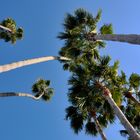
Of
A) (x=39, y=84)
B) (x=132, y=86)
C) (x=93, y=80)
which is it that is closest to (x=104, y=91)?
(x=93, y=80)

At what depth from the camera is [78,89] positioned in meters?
22.7

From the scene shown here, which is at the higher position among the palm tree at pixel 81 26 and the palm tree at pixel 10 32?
the palm tree at pixel 10 32

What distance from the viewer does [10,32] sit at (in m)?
36.7

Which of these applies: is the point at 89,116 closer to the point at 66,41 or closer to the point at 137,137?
the point at 66,41

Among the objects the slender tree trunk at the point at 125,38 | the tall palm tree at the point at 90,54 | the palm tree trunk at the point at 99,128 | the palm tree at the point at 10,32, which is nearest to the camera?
the slender tree trunk at the point at 125,38

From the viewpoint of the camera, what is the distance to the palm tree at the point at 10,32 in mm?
36812

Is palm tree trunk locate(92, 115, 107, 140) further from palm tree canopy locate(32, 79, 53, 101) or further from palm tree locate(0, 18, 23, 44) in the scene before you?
palm tree locate(0, 18, 23, 44)

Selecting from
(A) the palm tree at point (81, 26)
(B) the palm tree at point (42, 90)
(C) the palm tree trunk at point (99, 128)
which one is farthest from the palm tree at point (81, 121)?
(B) the palm tree at point (42, 90)

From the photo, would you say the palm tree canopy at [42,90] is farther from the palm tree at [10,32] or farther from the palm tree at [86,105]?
the palm tree at [86,105]

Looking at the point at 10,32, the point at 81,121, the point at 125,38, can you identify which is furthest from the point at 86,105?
the point at 10,32

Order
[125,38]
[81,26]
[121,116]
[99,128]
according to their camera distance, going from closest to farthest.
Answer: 1. [125,38]
2. [121,116]
3. [99,128]
4. [81,26]

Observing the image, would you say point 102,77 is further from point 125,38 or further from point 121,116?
point 125,38

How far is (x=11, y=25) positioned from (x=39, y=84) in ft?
23.6

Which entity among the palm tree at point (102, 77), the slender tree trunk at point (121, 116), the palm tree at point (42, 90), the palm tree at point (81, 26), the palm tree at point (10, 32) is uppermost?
the palm tree at point (10, 32)
